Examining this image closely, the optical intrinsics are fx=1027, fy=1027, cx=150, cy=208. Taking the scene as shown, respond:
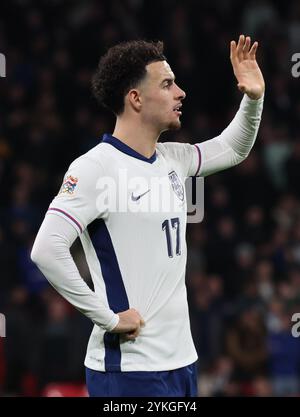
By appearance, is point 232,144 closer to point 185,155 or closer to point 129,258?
point 185,155

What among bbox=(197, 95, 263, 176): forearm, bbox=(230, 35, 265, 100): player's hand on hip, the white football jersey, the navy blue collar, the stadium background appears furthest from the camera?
the stadium background

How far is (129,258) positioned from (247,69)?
1.03 m

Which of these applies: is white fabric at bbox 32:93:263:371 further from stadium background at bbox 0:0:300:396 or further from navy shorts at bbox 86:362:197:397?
stadium background at bbox 0:0:300:396

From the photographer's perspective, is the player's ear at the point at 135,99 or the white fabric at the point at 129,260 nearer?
the white fabric at the point at 129,260

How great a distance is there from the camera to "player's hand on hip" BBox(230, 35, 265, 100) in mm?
4477

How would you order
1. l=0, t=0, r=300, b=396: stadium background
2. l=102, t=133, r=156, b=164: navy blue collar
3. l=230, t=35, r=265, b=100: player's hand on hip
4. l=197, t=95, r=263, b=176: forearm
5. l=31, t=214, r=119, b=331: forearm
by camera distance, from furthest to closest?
l=0, t=0, r=300, b=396: stadium background
l=197, t=95, r=263, b=176: forearm
l=230, t=35, r=265, b=100: player's hand on hip
l=102, t=133, r=156, b=164: navy blue collar
l=31, t=214, r=119, b=331: forearm

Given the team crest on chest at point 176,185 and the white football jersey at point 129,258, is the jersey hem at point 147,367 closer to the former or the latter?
the white football jersey at point 129,258

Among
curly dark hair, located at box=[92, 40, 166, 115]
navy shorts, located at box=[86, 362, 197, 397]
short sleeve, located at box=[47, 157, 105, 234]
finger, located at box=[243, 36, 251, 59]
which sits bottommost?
navy shorts, located at box=[86, 362, 197, 397]

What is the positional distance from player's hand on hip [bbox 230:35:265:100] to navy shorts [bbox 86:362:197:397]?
123 cm

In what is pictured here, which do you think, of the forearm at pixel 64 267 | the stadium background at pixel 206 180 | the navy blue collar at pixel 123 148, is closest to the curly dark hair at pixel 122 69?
the navy blue collar at pixel 123 148

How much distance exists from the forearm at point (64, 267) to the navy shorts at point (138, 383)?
232 mm

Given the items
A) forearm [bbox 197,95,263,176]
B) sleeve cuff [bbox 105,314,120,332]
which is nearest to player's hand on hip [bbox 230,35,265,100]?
forearm [bbox 197,95,263,176]

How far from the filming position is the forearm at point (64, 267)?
13.3 feet

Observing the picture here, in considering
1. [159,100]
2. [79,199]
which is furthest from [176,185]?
[79,199]
